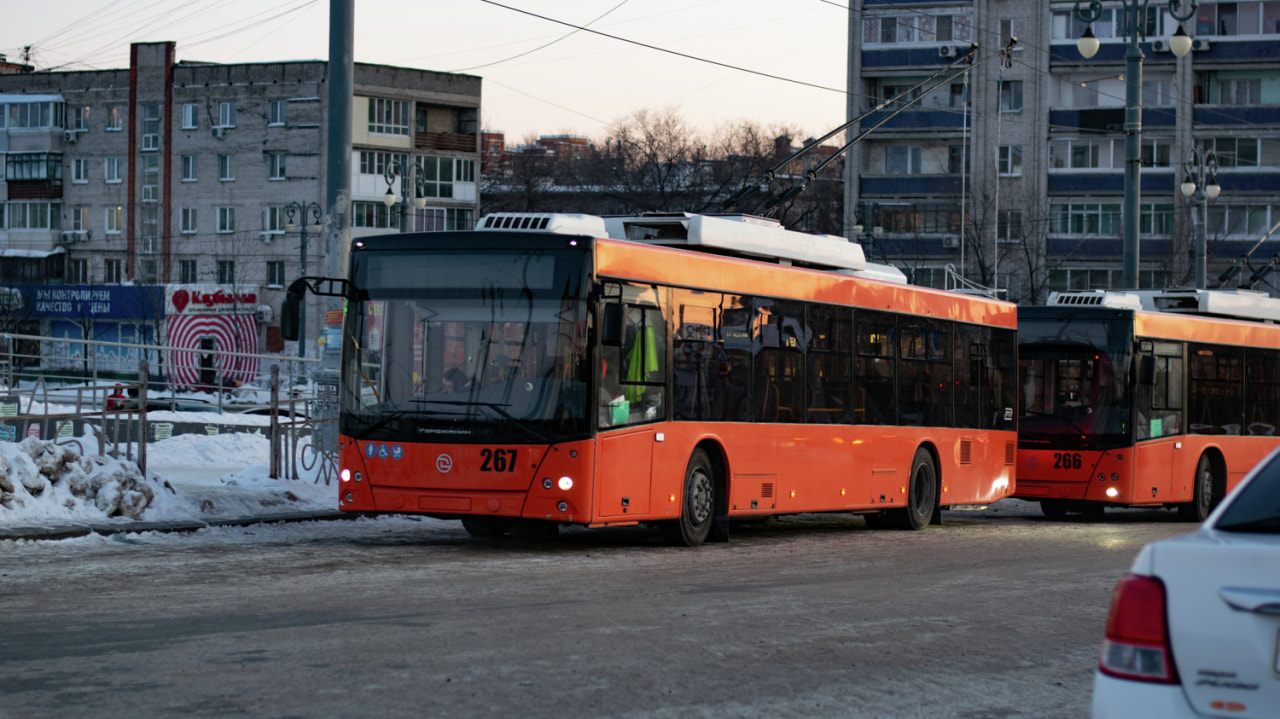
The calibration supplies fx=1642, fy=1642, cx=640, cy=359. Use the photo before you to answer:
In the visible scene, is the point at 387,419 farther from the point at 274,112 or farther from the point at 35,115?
the point at 35,115

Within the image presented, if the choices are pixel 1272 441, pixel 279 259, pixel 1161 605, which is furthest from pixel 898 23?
pixel 1161 605

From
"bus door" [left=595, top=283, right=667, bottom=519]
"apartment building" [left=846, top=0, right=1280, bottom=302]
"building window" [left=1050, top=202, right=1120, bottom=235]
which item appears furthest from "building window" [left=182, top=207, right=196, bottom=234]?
"bus door" [left=595, top=283, right=667, bottom=519]

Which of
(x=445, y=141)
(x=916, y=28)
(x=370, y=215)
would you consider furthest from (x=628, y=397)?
(x=445, y=141)

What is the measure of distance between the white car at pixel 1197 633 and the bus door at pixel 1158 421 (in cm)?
1893

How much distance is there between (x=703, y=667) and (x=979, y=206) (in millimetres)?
67585

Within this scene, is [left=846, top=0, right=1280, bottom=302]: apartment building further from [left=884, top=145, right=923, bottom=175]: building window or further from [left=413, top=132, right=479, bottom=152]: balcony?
[left=413, top=132, right=479, bottom=152]: balcony

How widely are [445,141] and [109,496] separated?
222 ft

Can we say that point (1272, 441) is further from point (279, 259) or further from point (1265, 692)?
point (279, 259)

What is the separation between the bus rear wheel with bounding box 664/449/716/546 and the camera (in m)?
15.5

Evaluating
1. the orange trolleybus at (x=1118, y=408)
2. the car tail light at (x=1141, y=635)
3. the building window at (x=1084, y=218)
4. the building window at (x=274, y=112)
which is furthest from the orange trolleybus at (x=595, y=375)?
the building window at (x=274, y=112)

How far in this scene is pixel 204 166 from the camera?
80312 millimetres

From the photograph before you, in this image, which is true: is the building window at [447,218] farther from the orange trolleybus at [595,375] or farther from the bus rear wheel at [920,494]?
the orange trolleybus at [595,375]

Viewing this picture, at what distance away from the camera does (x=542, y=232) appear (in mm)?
14414

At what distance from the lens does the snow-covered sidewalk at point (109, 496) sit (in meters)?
14.9
